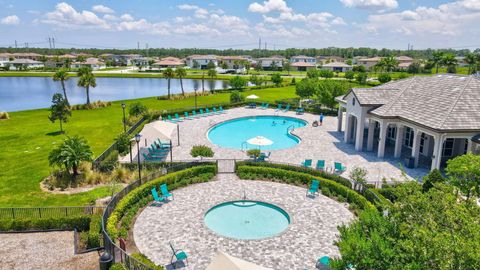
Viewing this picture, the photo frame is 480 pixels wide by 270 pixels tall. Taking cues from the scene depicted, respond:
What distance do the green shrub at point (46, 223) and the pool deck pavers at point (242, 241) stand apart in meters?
2.72

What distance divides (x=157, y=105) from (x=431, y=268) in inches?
1983

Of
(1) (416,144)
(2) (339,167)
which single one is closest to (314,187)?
(2) (339,167)

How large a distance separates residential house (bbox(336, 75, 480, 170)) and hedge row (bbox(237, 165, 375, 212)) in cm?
806

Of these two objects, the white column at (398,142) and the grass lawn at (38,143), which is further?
the white column at (398,142)

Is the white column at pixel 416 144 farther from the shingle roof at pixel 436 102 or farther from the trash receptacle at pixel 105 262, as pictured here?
the trash receptacle at pixel 105 262

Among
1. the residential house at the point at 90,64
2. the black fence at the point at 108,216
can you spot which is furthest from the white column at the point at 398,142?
the residential house at the point at 90,64

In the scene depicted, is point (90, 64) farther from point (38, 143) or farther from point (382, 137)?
point (382, 137)

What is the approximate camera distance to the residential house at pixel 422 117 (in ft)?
75.5

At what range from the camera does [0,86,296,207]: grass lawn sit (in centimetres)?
2053

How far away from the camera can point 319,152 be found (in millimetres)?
29234

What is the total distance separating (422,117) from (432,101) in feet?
8.44

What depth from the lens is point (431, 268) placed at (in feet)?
25.9

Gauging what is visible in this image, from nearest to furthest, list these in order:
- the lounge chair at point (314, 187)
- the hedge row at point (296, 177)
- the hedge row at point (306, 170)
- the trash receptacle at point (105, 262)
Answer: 1. the trash receptacle at point (105, 262)
2. the hedge row at point (296, 177)
3. the lounge chair at point (314, 187)
4. the hedge row at point (306, 170)

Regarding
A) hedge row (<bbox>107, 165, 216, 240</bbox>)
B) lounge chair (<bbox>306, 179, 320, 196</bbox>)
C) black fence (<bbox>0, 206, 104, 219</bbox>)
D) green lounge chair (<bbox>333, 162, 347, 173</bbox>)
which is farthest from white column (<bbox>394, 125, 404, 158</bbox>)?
black fence (<bbox>0, 206, 104, 219</bbox>)
